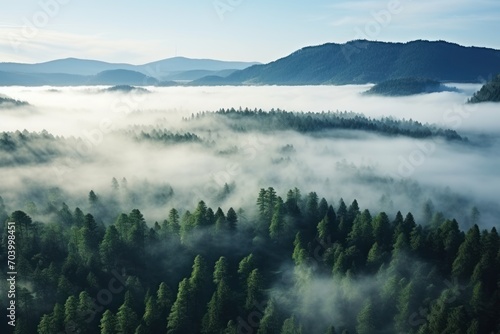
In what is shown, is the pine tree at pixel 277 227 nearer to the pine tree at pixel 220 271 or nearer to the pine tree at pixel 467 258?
the pine tree at pixel 220 271

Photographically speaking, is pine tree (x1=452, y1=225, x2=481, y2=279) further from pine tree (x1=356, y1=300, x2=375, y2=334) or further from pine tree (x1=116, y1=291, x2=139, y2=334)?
pine tree (x1=116, y1=291, x2=139, y2=334)

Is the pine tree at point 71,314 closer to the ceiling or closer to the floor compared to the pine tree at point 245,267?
closer to the floor

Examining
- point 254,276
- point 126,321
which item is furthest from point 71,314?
point 254,276

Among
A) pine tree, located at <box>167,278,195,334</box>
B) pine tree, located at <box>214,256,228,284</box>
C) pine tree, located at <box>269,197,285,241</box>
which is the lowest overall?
pine tree, located at <box>167,278,195,334</box>

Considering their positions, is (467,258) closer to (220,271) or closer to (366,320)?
(366,320)

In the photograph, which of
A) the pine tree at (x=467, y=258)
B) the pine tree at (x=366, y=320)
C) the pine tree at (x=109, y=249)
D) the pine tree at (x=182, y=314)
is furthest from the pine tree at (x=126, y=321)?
the pine tree at (x=467, y=258)

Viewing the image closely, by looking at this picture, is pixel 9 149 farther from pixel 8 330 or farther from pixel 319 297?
pixel 319 297

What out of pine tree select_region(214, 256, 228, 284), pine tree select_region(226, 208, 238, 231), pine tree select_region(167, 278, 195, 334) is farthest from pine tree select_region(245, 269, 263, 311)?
pine tree select_region(226, 208, 238, 231)

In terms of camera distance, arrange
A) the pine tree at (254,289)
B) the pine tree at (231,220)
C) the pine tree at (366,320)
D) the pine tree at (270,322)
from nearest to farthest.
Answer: the pine tree at (366,320)
the pine tree at (270,322)
the pine tree at (254,289)
the pine tree at (231,220)
